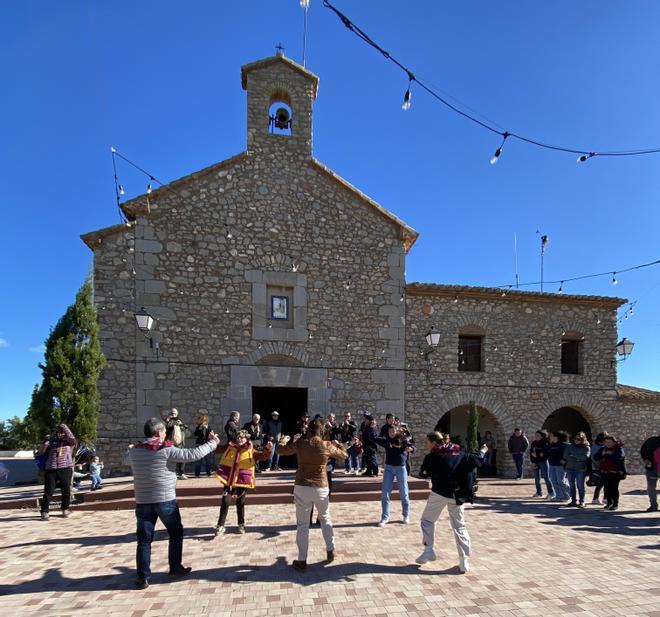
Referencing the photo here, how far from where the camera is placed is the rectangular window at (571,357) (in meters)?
14.3

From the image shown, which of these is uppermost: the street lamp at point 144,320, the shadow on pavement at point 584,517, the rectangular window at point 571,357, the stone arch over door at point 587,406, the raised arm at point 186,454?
the street lamp at point 144,320

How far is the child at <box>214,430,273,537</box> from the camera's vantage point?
19.4 feet

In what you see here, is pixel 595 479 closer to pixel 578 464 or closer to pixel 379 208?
pixel 578 464

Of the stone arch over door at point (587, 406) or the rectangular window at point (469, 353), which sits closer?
the rectangular window at point (469, 353)

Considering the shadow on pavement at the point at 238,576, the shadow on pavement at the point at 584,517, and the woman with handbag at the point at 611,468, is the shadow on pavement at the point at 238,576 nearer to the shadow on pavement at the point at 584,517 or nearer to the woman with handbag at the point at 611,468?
the shadow on pavement at the point at 584,517

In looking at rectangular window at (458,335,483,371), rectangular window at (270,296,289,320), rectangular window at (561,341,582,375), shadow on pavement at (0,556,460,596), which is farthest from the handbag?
rectangular window at (270,296,289,320)

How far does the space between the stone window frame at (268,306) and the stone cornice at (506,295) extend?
3382 mm

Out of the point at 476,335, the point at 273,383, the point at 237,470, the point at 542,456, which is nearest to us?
the point at 237,470

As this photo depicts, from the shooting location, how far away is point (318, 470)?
15.6ft

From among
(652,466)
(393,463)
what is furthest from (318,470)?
(652,466)

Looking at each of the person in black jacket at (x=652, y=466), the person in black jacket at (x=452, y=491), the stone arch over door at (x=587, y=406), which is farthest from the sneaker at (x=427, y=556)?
the stone arch over door at (x=587, y=406)

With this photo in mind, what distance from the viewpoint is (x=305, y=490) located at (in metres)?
4.72

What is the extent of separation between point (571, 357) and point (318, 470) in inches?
508

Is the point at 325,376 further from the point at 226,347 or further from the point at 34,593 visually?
the point at 34,593
